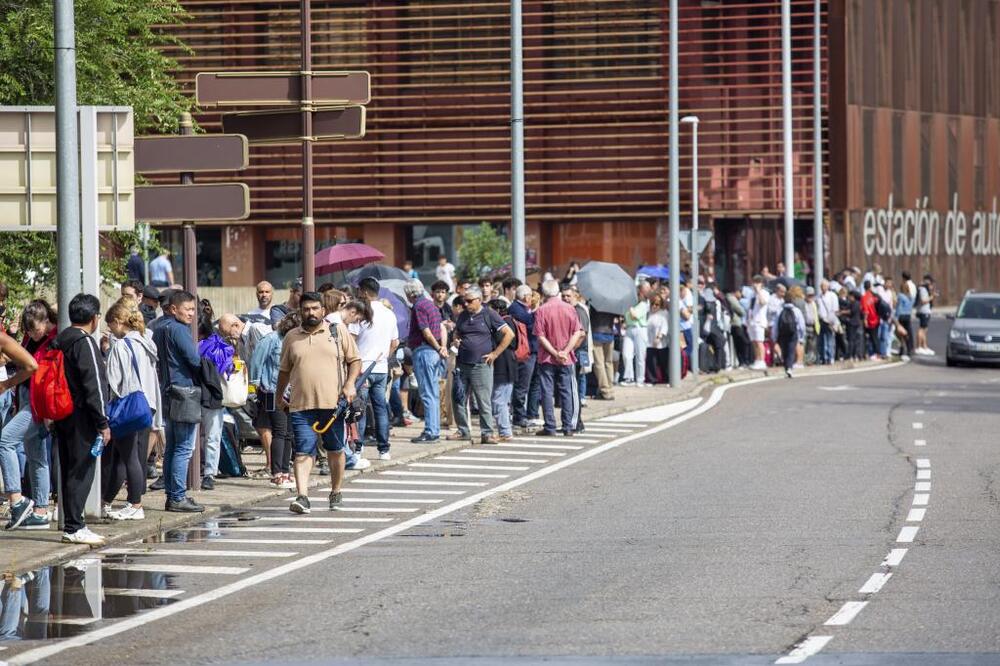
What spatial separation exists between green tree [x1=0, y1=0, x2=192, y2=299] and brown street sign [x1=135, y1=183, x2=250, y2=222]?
22.1 ft

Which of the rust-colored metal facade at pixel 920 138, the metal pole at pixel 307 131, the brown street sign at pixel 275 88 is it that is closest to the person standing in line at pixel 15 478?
the brown street sign at pixel 275 88

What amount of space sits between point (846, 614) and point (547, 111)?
42.9 metres

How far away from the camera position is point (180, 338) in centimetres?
1525

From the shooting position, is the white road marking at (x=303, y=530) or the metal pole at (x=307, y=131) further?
the metal pole at (x=307, y=131)

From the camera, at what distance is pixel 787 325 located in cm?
3528

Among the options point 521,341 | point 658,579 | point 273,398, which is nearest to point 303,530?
point 273,398

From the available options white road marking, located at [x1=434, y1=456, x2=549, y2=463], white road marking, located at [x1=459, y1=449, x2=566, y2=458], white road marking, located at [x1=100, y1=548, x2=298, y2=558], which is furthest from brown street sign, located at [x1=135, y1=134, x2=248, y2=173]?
white road marking, located at [x1=459, y1=449, x2=566, y2=458]

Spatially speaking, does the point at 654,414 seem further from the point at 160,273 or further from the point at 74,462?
the point at 74,462

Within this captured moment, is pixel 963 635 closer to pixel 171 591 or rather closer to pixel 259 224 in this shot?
pixel 171 591

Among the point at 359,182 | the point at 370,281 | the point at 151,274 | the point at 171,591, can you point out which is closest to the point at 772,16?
the point at 359,182

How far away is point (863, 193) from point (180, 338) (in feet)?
139

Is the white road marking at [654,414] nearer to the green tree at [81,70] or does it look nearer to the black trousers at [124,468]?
the green tree at [81,70]

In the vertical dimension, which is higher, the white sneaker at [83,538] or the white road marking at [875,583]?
the white sneaker at [83,538]

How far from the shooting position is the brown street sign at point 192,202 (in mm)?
15516
